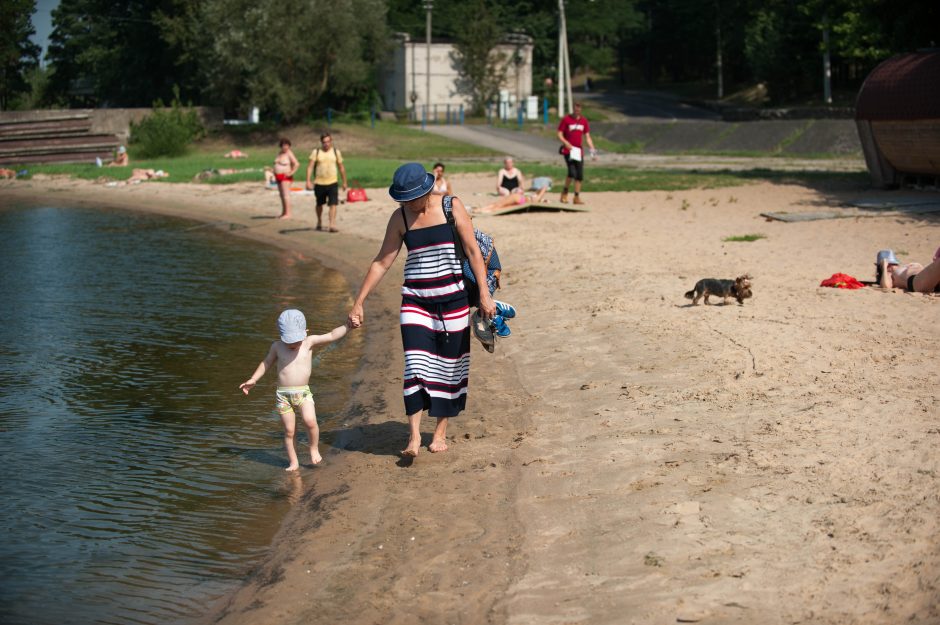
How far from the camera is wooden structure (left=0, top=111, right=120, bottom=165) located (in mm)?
39875

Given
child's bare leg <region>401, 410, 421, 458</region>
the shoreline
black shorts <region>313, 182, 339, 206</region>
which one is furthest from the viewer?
black shorts <region>313, 182, 339, 206</region>

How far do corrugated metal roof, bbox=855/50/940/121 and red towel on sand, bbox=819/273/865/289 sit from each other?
10025 millimetres

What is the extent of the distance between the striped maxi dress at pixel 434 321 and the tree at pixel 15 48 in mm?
60043

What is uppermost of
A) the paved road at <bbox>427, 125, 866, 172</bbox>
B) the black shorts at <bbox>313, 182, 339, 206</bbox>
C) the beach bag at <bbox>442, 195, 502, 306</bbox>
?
the paved road at <bbox>427, 125, 866, 172</bbox>

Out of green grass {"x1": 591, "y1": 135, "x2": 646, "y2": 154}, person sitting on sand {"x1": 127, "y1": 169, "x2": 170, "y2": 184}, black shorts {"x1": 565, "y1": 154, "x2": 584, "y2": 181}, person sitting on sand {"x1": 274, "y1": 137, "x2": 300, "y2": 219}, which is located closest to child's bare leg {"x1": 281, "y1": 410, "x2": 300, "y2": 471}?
person sitting on sand {"x1": 274, "y1": 137, "x2": 300, "y2": 219}

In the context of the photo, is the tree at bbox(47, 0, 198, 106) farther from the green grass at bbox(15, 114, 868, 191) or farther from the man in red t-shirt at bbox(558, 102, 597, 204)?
the man in red t-shirt at bbox(558, 102, 597, 204)

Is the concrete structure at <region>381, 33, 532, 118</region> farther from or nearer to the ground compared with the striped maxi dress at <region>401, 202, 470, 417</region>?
farther from the ground

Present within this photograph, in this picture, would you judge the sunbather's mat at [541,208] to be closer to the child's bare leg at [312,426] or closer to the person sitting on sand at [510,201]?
the person sitting on sand at [510,201]

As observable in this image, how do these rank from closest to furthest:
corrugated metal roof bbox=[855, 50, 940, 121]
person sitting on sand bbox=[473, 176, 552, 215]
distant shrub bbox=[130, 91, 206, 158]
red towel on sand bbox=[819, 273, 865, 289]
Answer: red towel on sand bbox=[819, 273, 865, 289], corrugated metal roof bbox=[855, 50, 940, 121], person sitting on sand bbox=[473, 176, 552, 215], distant shrub bbox=[130, 91, 206, 158]

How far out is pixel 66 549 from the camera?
650 centimetres

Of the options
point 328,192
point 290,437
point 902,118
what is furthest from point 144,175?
point 290,437

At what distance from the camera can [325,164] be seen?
19.5 m

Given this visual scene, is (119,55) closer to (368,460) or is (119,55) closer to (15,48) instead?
(15,48)

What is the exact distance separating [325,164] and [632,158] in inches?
855
